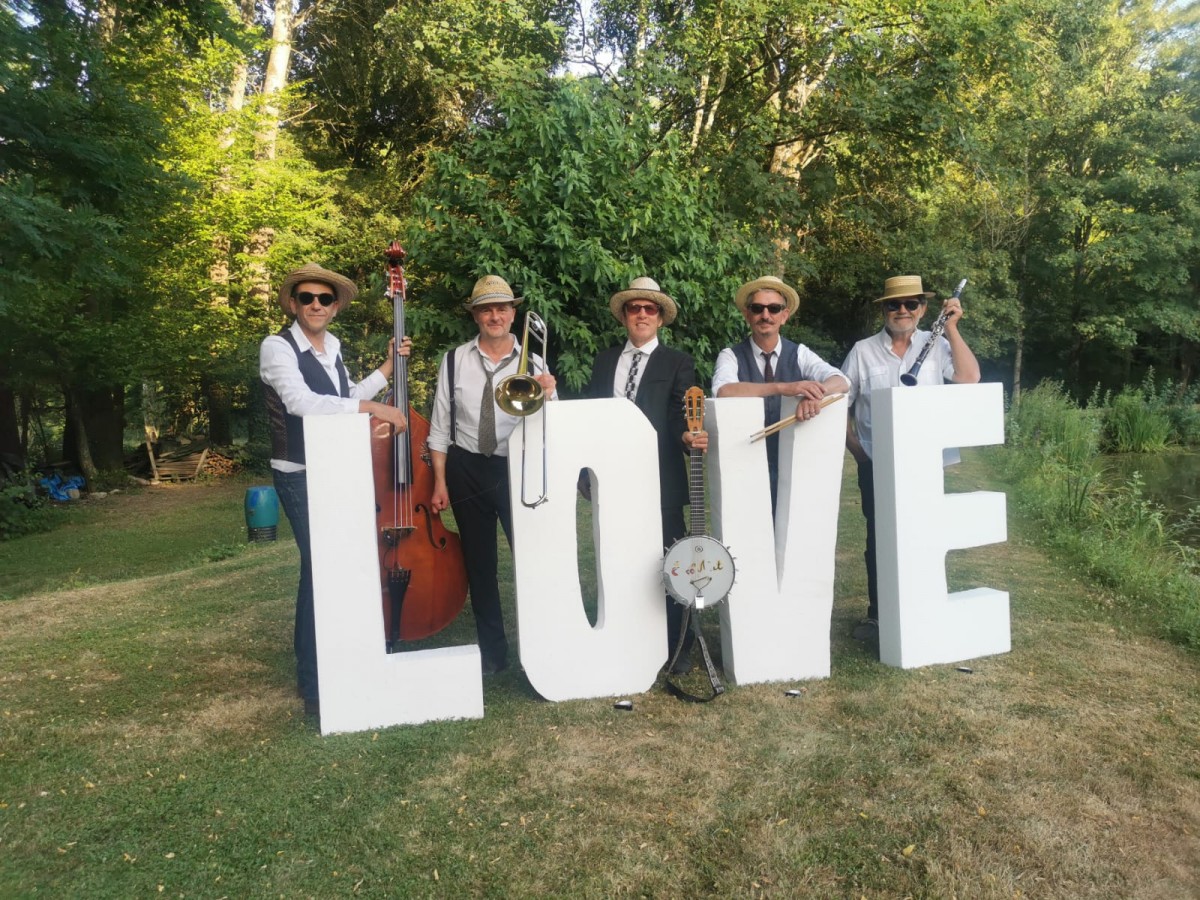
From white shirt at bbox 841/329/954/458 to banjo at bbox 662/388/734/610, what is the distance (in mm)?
1166

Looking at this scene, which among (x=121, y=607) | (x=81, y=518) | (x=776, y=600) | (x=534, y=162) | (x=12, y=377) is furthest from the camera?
(x=12, y=377)

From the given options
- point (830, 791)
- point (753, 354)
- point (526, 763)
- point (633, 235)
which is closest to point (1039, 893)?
point (830, 791)

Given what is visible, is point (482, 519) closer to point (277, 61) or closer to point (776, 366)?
point (776, 366)

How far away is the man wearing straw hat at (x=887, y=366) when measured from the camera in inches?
180

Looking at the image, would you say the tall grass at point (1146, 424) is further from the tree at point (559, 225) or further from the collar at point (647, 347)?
the collar at point (647, 347)

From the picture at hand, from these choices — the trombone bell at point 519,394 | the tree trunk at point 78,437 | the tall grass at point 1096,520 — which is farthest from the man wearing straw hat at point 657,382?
the tree trunk at point 78,437

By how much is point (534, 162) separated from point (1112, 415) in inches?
599

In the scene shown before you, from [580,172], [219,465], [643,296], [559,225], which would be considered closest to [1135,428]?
[580,172]

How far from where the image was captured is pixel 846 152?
16750mm

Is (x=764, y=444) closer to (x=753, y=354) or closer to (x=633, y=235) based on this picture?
(x=753, y=354)

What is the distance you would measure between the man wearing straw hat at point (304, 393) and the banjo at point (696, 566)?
1.31 m

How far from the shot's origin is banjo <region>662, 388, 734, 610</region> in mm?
3879

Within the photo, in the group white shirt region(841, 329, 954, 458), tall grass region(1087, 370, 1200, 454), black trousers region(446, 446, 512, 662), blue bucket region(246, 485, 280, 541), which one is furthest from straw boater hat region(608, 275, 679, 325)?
tall grass region(1087, 370, 1200, 454)

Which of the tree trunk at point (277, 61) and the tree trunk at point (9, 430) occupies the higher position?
the tree trunk at point (277, 61)
